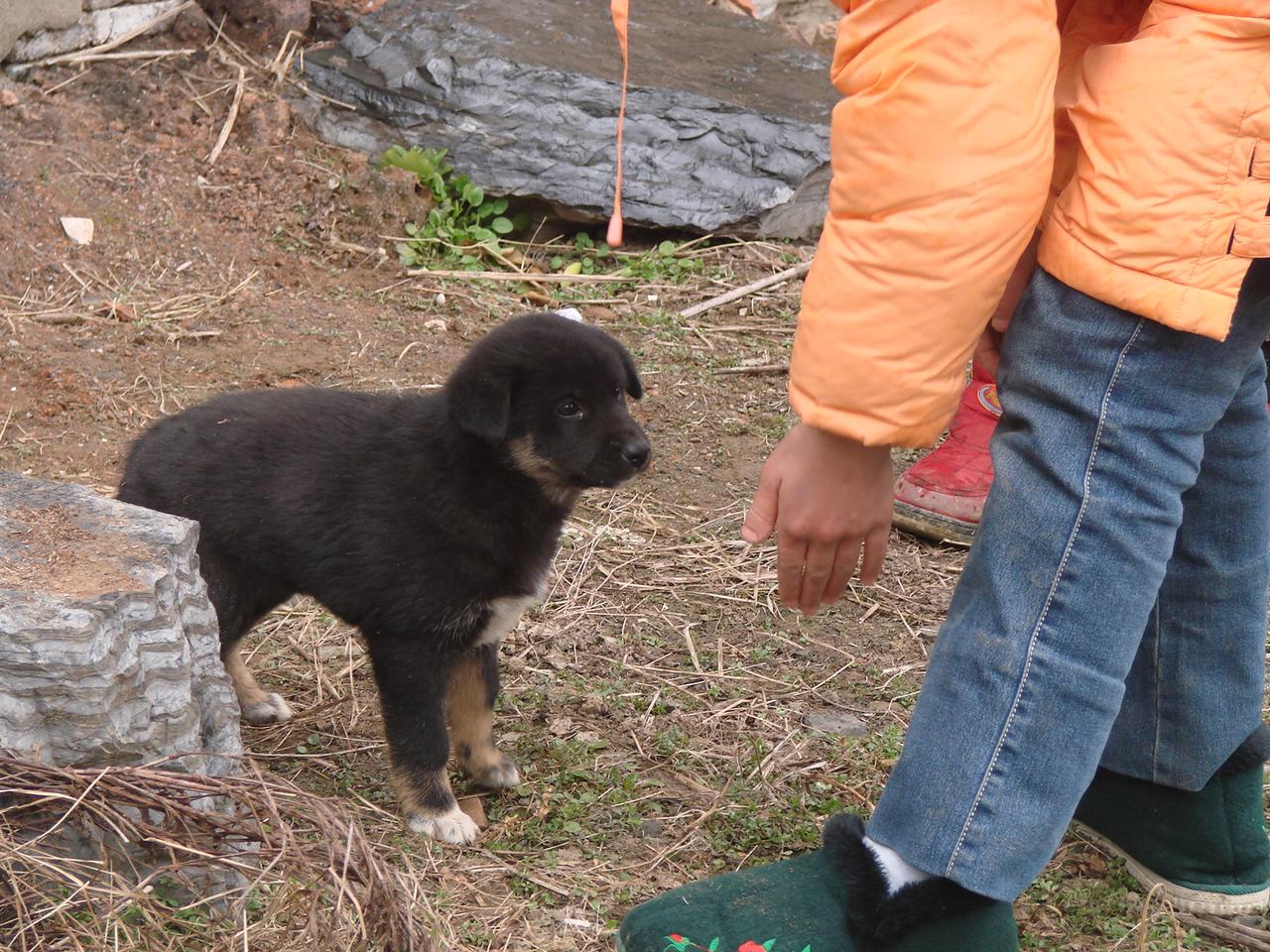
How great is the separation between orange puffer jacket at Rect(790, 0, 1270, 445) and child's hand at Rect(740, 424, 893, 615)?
0.13 m

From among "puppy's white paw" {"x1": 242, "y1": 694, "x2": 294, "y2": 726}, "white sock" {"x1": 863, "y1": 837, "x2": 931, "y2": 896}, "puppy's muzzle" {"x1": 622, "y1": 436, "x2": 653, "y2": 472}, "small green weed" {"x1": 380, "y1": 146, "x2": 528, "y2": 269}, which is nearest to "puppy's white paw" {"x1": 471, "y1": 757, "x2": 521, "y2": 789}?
"puppy's white paw" {"x1": 242, "y1": 694, "x2": 294, "y2": 726}

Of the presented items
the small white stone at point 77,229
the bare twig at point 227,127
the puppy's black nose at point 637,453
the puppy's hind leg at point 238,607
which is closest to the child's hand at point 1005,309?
the puppy's black nose at point 637,453

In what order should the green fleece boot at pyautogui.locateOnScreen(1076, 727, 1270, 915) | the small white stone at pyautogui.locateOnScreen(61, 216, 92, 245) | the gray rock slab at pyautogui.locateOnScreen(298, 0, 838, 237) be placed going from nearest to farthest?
1. the green fleece boot at pyautogui.locateOnScreen(1076, 727, 1270, 915)
2. the small white stone at pyautogui.locateOnScreen(61, 216, 92, 245)
3. the gray rock slab at pyautogui.locateOnScreen(298, 0, 838, 237)

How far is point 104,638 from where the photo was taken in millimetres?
2412

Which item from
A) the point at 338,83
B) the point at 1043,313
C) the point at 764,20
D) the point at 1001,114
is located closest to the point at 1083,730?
the point at 1043,313

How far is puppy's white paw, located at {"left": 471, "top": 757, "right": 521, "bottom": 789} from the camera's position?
3.42 m

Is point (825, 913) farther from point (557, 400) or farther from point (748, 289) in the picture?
point (748, 289)

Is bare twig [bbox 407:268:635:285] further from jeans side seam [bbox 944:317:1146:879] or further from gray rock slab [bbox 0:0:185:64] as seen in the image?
jeans side seam [bbox 944:317:1146:879]

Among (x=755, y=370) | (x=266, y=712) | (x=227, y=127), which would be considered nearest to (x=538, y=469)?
(x=266, y=712)

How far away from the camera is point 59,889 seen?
93.8 inches

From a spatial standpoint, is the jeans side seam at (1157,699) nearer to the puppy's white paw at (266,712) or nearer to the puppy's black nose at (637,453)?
the puppy's black nose at (637,453)

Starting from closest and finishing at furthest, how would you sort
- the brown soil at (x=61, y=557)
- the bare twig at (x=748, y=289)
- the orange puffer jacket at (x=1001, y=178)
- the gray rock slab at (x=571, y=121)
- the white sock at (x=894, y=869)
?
the orange puffer jacket at (x=1001, y=178)
the white sock at (x=894, y=869)
the brown soil at (x=61, y=557)
the bare twig at (x=748, y=289)
the gray rock slab at (x=571, y=121)

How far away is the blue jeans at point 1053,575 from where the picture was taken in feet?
6.84

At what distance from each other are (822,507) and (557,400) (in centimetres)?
123
